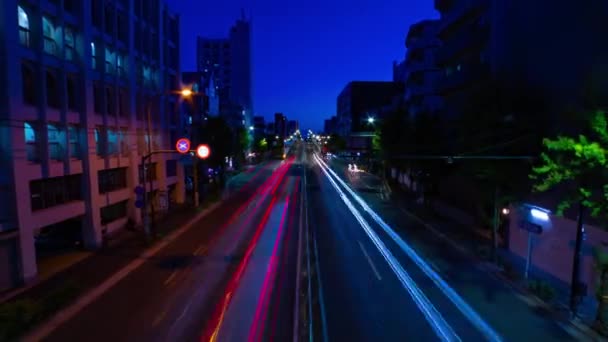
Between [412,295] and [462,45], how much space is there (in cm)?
2157

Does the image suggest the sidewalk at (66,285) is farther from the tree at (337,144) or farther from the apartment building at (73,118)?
the tree at (337,144)

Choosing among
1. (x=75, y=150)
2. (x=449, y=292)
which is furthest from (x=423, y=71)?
(x=75, y=150)

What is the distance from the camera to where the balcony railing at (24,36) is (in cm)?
1645

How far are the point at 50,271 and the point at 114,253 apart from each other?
3.09 meters

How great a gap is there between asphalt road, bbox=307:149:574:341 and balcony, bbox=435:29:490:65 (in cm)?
1385

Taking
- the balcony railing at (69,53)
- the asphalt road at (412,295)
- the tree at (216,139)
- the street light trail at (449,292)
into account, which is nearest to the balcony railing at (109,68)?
the balcony railing at (69,53)

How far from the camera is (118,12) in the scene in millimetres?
24844

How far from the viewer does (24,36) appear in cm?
1667

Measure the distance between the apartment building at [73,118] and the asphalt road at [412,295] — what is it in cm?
1273

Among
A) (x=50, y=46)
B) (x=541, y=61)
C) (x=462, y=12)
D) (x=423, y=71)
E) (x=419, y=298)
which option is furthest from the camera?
(x=423, y=71)

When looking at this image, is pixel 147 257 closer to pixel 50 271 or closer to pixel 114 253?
pixel 114 253

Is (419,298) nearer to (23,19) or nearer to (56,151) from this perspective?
(56,151)

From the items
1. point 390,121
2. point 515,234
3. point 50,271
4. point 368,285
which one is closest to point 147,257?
point 50,271

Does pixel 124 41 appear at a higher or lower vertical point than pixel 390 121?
higher
